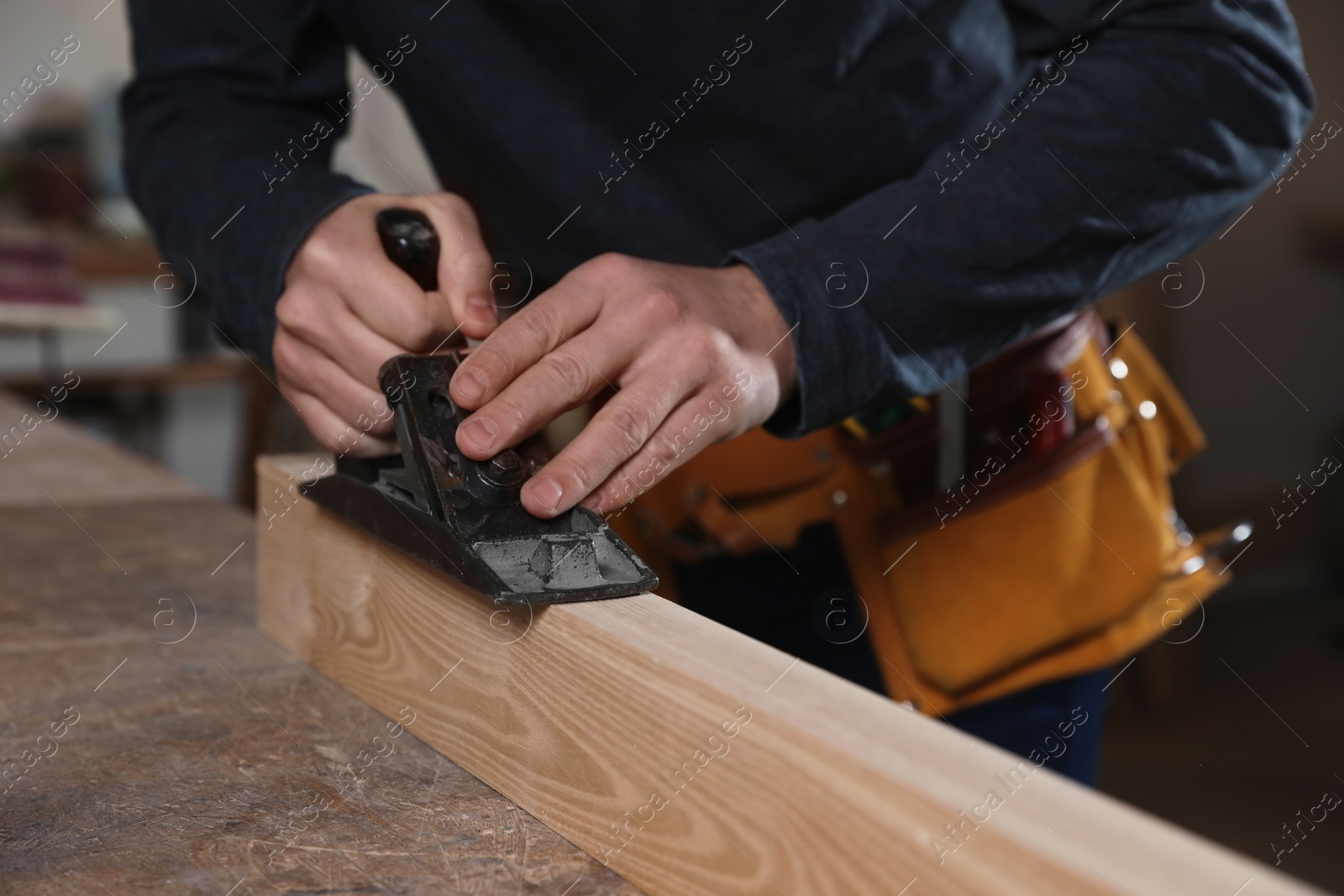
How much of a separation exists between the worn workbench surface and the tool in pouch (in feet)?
0.43

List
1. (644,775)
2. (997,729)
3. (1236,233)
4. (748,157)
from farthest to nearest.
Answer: (1236,233) < (997,729) < (748,157) < (644,775)

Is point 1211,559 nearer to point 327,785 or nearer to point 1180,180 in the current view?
point 1180,180

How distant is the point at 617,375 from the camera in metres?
0.70

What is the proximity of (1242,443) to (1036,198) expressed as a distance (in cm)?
241

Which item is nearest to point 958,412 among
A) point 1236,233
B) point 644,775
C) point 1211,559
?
point 1211,559

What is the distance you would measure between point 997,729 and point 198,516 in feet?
2.88

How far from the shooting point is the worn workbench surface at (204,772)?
1.86ft

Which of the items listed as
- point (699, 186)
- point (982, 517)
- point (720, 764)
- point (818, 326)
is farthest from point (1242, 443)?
point (720, 764)

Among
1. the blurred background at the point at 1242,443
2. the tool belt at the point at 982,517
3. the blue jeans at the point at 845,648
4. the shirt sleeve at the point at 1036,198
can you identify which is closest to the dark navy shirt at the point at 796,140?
the shirt sleeve at the point at 1036,198

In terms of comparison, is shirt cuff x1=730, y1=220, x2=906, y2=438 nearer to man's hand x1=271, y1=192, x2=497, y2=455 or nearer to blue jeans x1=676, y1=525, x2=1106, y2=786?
man's hand x1=271, y1=192, x2=497, y2=455

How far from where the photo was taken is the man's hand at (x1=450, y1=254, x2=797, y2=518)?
664 mm

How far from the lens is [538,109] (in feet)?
3.16

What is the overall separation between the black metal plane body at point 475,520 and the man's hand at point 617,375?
15mm

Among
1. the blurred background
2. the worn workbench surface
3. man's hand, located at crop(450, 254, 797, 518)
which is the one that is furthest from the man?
the blurred background
